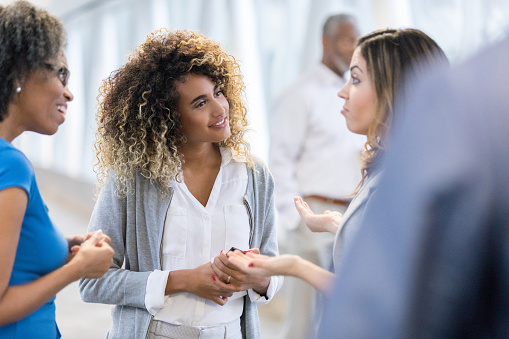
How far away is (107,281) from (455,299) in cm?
156

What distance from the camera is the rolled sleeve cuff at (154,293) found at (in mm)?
1745

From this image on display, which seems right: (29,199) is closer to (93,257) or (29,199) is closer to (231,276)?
(93,257)

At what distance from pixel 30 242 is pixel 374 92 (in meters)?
1.00

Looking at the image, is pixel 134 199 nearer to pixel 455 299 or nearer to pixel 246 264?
pixel 246 264

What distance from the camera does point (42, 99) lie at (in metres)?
1.49

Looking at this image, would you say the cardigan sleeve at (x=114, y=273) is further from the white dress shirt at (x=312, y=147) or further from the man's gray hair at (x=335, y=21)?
the man's gray hair at (x=335, y=21)

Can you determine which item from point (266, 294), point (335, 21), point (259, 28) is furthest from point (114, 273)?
point (259, 28)

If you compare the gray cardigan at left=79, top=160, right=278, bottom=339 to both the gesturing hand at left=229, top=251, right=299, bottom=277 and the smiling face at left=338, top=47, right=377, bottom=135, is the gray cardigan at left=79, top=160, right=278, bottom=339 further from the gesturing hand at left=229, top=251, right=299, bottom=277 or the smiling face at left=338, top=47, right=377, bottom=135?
the smiling face at left=338, top=47, right=377, bottom=135

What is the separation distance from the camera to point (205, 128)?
1.95 m

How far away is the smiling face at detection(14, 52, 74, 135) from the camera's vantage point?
1.46m

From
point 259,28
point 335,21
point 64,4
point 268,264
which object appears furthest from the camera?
point 64,4

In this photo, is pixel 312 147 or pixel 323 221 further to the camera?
pixel 312 147

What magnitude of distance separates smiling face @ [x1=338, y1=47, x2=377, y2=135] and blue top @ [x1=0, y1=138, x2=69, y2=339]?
89 centimetres

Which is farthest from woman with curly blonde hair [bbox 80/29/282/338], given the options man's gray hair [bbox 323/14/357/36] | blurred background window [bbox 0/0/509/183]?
man's gray hair [bbox 323/14/357/36]
